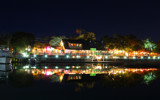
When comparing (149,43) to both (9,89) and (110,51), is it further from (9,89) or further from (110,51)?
(9,89)

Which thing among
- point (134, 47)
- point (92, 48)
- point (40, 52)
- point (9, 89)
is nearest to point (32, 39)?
point (40, 52)

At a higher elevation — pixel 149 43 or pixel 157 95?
pixel 149 43

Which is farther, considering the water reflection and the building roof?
the building roof

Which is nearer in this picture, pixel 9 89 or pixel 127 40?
pixel 9 89

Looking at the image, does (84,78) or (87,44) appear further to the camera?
(87,44)

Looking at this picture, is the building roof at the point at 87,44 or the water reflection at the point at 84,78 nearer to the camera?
the water reflection at the point at 84,78

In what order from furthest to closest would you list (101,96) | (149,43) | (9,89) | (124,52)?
(149,43) < (124,52) < (9,89) < (101,96)

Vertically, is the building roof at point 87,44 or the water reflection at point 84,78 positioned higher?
the building roof at point 87,44

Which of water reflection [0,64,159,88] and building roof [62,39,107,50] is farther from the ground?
building roof [62,39,107,50]

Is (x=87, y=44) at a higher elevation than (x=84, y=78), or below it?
higher

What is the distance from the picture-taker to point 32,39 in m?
59.4

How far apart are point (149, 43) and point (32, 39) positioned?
49138mm

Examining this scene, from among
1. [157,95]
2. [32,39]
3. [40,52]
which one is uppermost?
[32,39]

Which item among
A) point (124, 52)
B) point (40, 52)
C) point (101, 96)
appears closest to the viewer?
point (101, 96)
